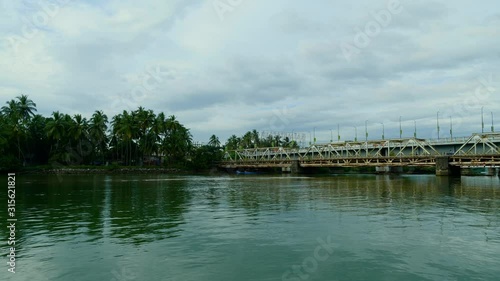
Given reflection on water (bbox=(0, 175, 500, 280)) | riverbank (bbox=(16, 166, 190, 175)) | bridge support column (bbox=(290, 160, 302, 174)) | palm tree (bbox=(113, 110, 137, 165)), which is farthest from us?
bridge support column (bbox=(290, 160, 302, 174))

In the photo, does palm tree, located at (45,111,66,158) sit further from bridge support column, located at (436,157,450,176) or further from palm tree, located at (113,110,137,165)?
bridge support column, located at (436,157,450,176)

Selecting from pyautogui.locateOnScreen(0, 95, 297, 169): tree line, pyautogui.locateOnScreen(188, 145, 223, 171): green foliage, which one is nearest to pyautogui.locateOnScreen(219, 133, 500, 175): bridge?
pyautogui.locateOnScreen(188, 145, 223, 171): green foliage

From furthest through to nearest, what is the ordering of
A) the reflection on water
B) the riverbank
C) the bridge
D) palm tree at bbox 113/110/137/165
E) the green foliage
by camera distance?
the green foliage < palm tree at bbox 113/110/137/165 < the riverbank < the bridge < the reflection on water

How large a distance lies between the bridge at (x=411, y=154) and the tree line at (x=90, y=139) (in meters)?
24.1

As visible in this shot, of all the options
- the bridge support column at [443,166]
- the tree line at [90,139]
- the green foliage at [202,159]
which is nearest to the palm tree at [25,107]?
the tree line at [90,139]

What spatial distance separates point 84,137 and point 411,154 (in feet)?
319

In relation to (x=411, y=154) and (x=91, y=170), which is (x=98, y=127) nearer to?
(x=91, y=170)

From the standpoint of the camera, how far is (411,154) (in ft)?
331

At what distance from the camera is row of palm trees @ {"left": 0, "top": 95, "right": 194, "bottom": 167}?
365 ft

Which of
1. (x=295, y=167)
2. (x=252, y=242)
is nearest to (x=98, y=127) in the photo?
(x=295, y=167)

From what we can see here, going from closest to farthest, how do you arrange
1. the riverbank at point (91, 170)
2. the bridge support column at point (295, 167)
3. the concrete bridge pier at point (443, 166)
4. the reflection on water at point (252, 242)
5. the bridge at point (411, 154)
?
the reflection on water at point (252, 242), the bridge at point (411, 154), the concrete bridge pier at point (443, 166), the riverbank at point (91, 170), the bridge support column at point (295, 167)

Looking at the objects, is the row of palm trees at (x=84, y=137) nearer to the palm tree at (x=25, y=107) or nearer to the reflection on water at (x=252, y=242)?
the palm tree at (x=25, y=107)

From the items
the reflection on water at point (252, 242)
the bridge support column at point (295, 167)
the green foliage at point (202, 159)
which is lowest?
the reflection on water at point (252, 242)

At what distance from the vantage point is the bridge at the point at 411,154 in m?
85.5
